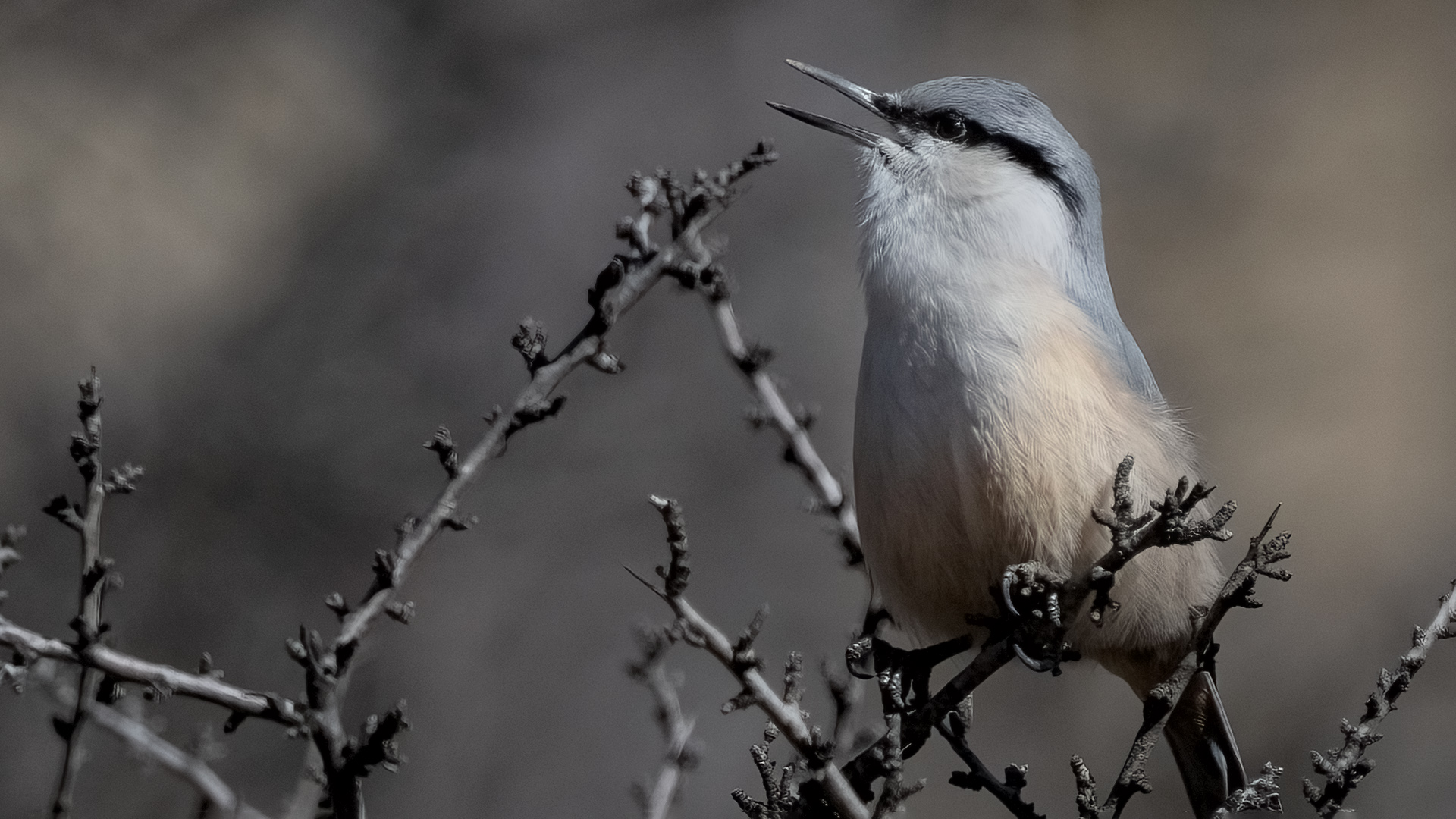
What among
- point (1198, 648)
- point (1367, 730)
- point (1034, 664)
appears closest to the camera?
point (1367, 730)

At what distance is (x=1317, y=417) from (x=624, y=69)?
172 inches

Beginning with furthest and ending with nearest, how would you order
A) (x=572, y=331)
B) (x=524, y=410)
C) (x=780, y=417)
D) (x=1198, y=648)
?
1. (x=572, y=331)
2. (x=780, y=417)
3. (x=1198, y=648)
4. (x=524, y=410)

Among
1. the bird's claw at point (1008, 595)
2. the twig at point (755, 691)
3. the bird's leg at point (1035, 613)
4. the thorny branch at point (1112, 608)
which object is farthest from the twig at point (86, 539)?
the bird's claw at point (1008, 595)

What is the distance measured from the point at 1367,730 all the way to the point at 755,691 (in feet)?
3.48

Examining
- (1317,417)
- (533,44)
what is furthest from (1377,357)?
(533,44)

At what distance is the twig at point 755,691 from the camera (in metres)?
1.92

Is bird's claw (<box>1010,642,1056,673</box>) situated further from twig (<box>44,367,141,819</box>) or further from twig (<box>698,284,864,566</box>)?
twig (<box>44,367,141,819</box>)

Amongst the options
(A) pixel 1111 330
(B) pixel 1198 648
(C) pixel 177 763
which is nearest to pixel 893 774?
(B) pixel 1198 648

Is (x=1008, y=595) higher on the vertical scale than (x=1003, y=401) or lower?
lower

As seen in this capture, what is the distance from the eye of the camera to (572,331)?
5684mm

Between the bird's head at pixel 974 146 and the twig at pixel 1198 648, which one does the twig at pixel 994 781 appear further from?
the bird's head at pixel 974 146

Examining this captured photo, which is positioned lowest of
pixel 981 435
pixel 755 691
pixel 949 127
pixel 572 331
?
pixel 755 691

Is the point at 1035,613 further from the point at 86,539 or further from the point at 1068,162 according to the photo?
the point at 86,539

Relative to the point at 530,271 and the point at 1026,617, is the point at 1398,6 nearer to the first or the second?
the point at 530,271
